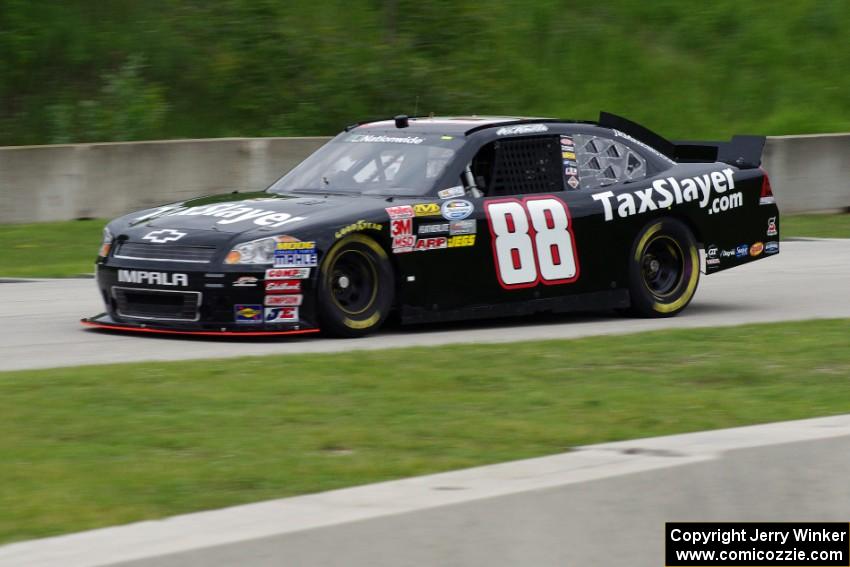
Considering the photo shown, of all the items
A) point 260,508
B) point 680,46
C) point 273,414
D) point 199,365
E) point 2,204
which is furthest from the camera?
point 680,46

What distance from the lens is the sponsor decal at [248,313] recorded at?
30.8 ft

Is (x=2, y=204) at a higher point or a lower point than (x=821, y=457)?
higher

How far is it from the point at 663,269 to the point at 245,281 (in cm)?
367

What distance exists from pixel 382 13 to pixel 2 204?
9.55m

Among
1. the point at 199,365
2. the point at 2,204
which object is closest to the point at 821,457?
the point at 199,365

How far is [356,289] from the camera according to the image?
9.86 metres

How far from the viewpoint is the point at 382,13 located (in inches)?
976

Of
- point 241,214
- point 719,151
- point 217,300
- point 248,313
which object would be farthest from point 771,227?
point 217,300

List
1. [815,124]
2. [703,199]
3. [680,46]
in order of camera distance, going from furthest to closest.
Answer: [680,46] → [815,124] → [703,199]

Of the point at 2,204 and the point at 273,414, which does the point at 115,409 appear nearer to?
the point at 273,414

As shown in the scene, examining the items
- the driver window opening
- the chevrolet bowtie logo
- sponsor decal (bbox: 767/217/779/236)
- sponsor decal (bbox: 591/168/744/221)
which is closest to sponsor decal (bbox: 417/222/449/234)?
the driver window opening

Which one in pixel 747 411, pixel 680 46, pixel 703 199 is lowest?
pixel 747 411

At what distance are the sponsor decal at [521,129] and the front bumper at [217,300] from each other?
6.71 feet

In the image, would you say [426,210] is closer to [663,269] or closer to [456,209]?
[456,209]
